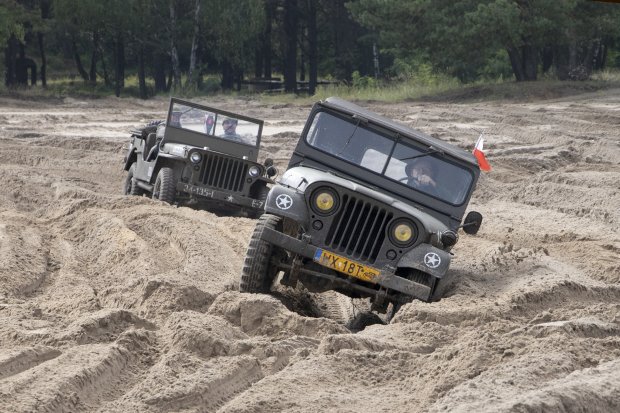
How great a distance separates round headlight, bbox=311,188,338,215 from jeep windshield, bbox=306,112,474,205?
100 cm

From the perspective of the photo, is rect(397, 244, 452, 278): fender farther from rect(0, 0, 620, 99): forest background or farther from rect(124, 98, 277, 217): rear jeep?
rect(0, 0, 620, 99): forest background

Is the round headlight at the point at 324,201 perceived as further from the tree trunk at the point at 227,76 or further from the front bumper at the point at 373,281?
the tree trunk at the point at 227,76

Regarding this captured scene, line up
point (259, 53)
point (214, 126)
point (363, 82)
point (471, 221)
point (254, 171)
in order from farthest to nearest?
1. point (259, 53)
2. point (363, 82)
3. point (214, 126)
4. point (254, 171)
5. point (471, 221)

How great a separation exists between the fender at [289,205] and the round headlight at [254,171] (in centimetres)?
586

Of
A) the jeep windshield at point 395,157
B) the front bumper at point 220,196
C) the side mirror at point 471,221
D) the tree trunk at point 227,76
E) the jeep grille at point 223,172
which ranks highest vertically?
the jeep windshield at point 395,157

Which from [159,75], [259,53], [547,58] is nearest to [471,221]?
[547,58]

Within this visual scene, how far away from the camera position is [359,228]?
8922 mm

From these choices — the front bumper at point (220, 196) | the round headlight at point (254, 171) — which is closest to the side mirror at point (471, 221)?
the front bumper at point (220, 196)

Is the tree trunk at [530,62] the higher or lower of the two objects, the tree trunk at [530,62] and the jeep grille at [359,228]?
the lower

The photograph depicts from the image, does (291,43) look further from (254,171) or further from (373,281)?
(373,281)

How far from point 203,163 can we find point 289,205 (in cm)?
617

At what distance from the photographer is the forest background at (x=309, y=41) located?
3550 cm

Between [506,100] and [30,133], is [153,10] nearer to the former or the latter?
[506,100]

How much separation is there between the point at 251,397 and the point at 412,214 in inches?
139
